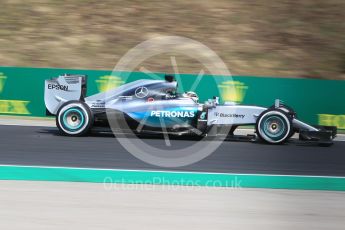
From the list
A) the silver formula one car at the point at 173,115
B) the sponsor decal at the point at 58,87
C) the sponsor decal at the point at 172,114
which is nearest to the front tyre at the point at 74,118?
the silver formula one car at the point at 173,115

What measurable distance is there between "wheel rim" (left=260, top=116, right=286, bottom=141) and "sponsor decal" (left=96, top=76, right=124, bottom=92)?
4.60 m

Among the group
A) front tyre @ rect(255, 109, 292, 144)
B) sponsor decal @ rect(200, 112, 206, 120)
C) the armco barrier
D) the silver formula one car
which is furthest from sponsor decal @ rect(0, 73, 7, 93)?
front tyre @ rect(255, 109, 292, 144)

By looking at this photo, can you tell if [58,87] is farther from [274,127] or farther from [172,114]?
[274,127]

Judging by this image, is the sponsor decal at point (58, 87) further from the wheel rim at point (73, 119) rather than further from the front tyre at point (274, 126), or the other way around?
the front tyre at point (274, 126)

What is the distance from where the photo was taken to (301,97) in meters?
13.6

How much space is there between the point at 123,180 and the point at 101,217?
138 centimetres

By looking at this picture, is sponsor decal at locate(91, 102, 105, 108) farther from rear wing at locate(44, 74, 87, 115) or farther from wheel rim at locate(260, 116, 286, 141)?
wheel rim at locate(260, 116, 286, 141)

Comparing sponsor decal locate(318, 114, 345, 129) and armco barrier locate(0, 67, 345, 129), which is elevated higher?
armco barrier locate(0, 67, 345, 129)

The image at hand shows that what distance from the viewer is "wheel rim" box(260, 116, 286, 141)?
34.3 ft

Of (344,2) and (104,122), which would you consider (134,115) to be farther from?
(344,2)

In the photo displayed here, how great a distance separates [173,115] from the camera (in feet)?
34.4

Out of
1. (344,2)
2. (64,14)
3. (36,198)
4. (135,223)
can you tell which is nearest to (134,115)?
(36,198)

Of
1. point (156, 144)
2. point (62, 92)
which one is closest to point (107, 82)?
point (62, 92)

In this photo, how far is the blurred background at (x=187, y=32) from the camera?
1884 cm
